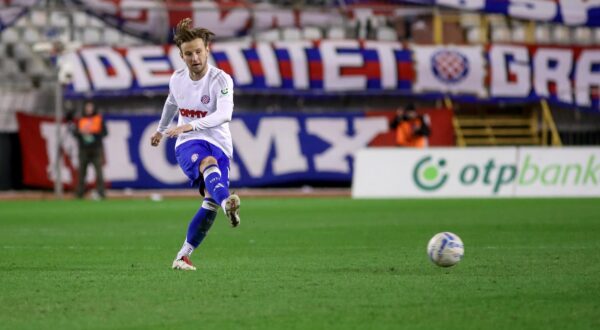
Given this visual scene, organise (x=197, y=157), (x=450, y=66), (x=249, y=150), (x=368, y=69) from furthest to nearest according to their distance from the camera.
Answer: (x=450, y=66), (x=368, y=69), (x=249, y=150), (x=197, y=157)

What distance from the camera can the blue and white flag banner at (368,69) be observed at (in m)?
31.3

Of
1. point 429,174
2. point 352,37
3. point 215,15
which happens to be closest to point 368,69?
point 352,37

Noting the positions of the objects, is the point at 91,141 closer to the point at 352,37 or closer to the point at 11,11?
the point at 11,11

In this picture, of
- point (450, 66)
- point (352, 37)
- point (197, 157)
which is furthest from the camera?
point (352, 37)

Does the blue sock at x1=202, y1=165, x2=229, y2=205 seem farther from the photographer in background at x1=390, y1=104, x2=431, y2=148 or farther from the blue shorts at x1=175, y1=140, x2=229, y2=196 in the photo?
the photographer in background at x1=390, y1=104, x2=431, y2=148

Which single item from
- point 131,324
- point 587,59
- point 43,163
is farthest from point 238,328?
point 587,59

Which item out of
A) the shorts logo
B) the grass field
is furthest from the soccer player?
the shorts logo

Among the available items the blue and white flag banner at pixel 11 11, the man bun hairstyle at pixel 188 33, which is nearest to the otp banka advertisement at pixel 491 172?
the blue and white flag banner at pixel 11 11

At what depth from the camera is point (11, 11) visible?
31172 mm

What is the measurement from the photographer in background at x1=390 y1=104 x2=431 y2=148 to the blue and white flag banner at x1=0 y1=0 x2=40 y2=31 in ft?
30.6

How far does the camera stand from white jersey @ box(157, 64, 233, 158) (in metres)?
11.2

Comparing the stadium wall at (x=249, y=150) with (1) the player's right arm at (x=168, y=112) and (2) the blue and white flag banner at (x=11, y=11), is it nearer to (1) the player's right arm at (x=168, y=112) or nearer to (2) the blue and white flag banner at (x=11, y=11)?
(2) the blue and white flag banner at (x=11, y=11)

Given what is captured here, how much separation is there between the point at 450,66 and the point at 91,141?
9.20 metres

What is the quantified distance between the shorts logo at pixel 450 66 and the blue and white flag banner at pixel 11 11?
32.9 ft
